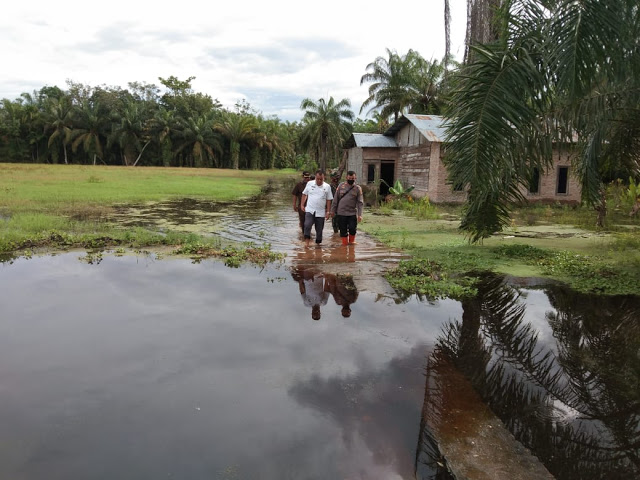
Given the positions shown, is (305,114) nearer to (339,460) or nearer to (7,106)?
(7,106)

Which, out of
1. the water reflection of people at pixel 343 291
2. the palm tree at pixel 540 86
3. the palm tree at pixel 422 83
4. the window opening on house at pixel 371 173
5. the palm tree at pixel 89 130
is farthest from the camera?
the palm tree at pixel 89 130

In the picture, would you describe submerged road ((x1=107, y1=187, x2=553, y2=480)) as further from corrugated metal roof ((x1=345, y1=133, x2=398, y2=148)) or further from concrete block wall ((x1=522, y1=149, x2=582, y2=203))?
concrete block wall ((x1=522, y1=149, x2=582, y2=203))

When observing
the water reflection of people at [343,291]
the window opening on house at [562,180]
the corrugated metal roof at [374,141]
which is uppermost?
the corrugated metal roof at [374,141]

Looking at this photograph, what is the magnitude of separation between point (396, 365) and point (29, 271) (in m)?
6.41

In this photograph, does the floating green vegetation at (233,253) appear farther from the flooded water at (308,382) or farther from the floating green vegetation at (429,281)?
the floating green vegetation at (429,281)

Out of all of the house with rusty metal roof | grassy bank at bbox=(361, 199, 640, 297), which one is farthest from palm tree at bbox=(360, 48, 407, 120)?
grassy bank at bbox=(361, 199, 640, 297)

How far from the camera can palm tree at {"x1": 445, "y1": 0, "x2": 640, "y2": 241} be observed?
4902 millimetres

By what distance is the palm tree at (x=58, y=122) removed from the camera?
2085 inches

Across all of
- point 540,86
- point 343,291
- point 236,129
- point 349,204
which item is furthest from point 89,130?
point 540,86

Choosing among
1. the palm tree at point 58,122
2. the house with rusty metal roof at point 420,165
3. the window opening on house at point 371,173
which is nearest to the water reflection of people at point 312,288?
the house with rusty metal roof at point 420,165

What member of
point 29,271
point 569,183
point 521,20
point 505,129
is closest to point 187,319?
point 29,271

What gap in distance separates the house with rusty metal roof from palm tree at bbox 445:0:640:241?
10.8 m

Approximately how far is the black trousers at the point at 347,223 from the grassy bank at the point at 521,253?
1234 mm

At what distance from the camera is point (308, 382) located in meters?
4.43
